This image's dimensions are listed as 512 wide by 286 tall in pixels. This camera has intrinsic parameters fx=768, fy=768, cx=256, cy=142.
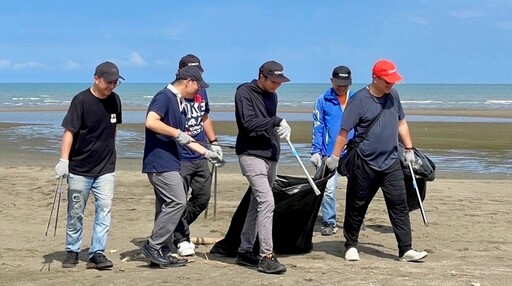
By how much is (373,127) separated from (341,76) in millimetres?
1269

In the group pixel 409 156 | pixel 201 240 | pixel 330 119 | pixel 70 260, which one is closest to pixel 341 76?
pixel 330 119

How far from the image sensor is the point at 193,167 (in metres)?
7.04

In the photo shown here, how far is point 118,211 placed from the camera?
9438mm

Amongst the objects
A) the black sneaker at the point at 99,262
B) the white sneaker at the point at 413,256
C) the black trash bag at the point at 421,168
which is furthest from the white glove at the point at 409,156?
A: the black sneaker at the point at 99,262

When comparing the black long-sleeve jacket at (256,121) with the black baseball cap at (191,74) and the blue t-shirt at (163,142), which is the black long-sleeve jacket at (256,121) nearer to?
the black baseball cap at (191,74)

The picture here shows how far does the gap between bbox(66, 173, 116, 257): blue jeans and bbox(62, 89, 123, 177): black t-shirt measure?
66 mm

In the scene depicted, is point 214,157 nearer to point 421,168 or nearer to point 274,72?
point 274,72

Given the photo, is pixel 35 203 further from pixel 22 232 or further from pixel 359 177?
pixel 359 177

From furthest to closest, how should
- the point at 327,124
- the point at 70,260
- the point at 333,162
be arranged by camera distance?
the point at 327,124 < the point at 333,162 < the point at 70,260

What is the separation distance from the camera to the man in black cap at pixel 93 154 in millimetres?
6234

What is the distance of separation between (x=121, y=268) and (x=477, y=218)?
446cm

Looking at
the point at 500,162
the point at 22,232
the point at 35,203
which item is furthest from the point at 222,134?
the point at 22,232

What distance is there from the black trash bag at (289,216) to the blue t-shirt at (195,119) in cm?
63

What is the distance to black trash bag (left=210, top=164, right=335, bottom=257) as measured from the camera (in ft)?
22.8
